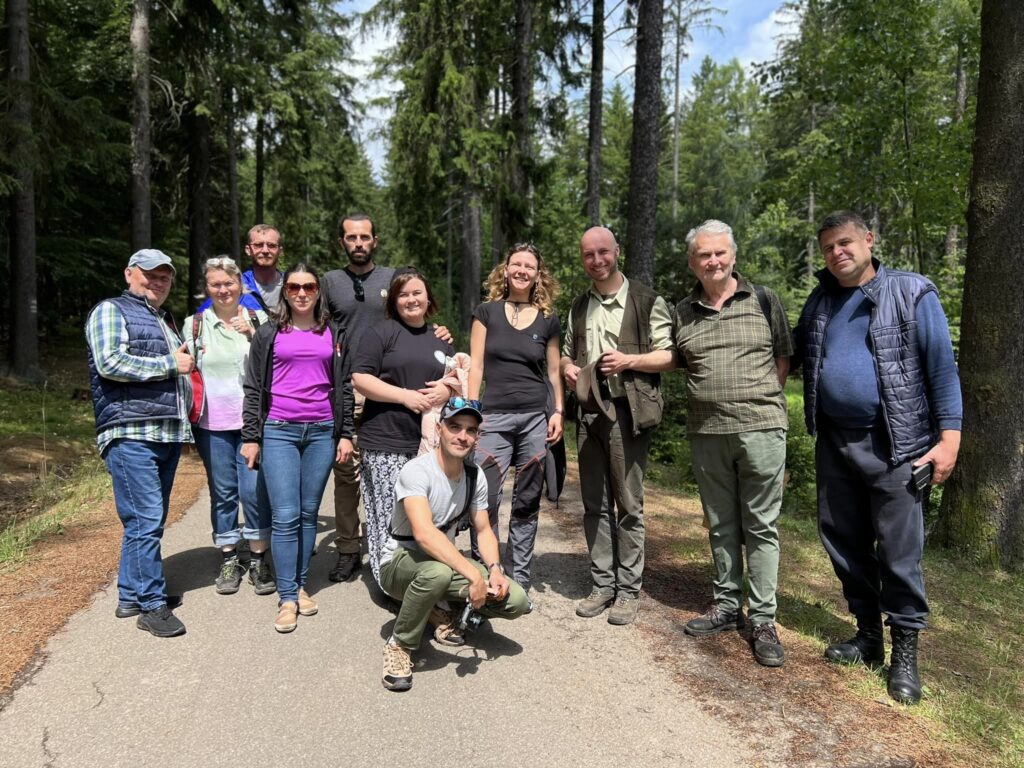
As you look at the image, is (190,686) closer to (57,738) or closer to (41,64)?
(57,738)

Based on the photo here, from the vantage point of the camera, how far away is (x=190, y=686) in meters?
3.16

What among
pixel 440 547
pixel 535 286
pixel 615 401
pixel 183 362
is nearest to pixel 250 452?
pixel 183 362

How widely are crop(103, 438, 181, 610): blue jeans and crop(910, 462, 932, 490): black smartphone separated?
3.98 metres

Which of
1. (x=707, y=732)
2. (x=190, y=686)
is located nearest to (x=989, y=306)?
(x=707, y=732)

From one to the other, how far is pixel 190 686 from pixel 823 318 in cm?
367

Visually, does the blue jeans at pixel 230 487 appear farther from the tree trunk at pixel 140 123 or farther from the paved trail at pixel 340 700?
the tree trunk at pixel 140 123

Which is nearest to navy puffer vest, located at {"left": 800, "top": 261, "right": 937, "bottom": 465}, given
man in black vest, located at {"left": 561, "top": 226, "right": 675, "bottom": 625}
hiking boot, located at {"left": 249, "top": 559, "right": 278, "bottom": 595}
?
man in black vest, located at {"left": 561, "top": 226, "right": 675, "bottom": 625}

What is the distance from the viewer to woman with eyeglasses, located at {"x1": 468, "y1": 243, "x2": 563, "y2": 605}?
396cm

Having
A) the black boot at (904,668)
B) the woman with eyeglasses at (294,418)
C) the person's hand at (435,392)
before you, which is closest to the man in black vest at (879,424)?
the black boot at (904,668)

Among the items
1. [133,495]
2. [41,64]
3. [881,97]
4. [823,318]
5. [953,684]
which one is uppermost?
[41,64]

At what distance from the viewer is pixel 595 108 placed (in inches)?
604

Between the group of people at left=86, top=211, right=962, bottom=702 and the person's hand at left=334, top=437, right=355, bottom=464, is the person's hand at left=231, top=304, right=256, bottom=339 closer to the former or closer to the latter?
the group of people at left=86, top=211, right=962, bottom=702

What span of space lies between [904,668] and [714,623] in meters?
0.95

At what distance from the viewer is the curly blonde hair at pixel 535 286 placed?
160 inches
